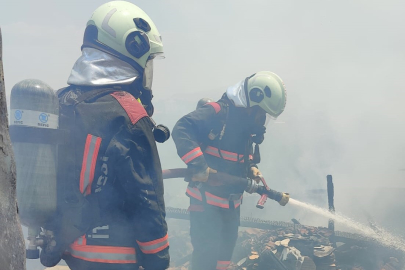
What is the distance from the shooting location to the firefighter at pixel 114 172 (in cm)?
203

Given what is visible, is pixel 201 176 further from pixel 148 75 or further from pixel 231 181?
→ pixel 148 75

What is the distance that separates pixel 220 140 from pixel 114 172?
2.70 meters

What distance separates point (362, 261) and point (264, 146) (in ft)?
49.3

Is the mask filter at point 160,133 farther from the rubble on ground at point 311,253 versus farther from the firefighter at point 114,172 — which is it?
the rubble on ground at point 311,253

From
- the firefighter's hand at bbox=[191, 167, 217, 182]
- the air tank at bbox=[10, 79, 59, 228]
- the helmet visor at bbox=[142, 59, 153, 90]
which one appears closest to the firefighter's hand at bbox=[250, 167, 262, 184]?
the firefighter's hand at bbox=[191, 167, 217, 182]

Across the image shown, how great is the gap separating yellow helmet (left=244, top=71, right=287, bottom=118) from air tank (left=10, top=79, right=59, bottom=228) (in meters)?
3.16

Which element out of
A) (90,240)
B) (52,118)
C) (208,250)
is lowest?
(208,250)

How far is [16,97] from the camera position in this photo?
76.4 inches

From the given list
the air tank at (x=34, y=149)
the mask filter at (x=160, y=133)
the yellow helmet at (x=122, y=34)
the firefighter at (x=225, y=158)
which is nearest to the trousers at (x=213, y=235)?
the firefighter at (x=225, y=158)

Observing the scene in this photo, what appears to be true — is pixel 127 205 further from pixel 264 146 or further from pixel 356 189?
pixel 264 146

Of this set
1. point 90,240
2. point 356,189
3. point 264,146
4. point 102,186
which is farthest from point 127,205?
point 264,146

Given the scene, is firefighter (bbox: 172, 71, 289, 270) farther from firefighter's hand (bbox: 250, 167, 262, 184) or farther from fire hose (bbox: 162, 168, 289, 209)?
firefighter's hand (bbox: 250, 167, 262, 184)

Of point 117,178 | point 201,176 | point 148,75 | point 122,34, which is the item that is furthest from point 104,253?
point 201,176

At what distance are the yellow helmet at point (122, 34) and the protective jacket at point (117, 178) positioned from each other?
13.3 inches
